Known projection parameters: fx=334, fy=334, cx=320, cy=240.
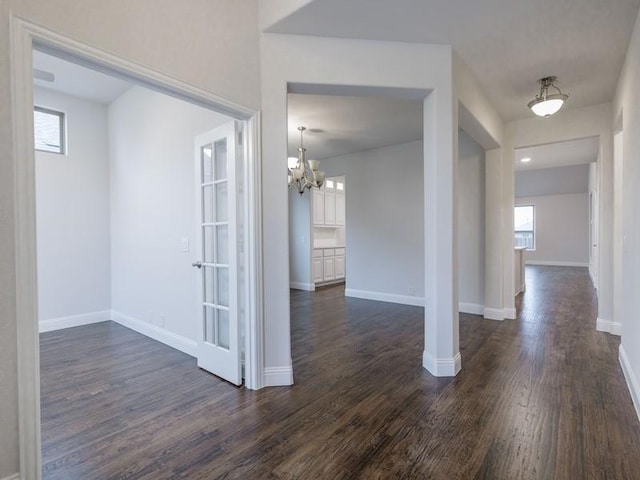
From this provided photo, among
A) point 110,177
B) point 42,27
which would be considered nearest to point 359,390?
point 42,27

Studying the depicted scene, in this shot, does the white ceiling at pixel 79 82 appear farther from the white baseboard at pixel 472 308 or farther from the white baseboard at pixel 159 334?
the white baseboard at pixel 472 308

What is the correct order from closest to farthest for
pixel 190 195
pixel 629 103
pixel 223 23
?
pixel 223 23, pixel 629 103, pixel 190 195

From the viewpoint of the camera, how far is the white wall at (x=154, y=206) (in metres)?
3.38

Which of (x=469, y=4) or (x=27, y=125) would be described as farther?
(x=469, y=4)

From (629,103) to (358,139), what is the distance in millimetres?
3313

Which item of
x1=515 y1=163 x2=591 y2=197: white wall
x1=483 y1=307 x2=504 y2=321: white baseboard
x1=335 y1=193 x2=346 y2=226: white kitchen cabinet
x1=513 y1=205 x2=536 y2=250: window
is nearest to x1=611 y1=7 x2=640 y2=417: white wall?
x1=483 y1=307 x2=504 y2=321: white baseboard

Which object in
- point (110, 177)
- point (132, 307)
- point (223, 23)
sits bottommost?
point (132, 307)

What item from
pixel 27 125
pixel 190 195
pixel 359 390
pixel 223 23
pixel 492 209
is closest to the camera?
pixel 27 125

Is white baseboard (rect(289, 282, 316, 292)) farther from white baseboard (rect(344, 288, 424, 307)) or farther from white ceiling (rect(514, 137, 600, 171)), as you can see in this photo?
white ceiling (rect(514, 137, 600, 171))

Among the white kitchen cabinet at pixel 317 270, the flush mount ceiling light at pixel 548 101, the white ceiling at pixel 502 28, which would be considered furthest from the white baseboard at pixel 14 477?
the white kitchen cabinet at pixel 317 270

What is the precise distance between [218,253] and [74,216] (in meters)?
2.86

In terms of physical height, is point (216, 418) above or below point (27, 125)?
below

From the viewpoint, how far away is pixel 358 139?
5.42 metres

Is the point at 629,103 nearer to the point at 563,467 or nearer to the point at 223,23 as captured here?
the point at 563,467
